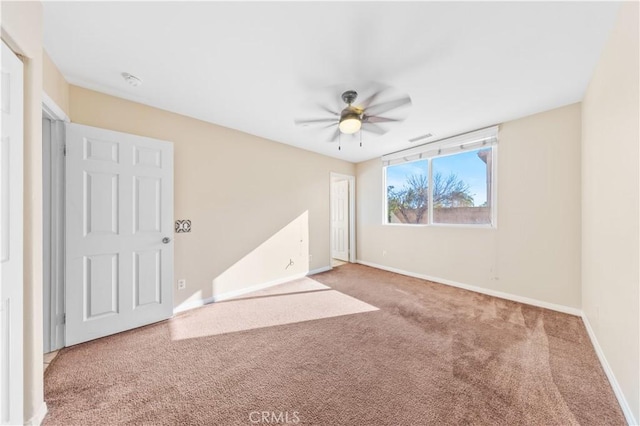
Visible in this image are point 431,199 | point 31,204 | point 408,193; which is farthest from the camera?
point 408,193

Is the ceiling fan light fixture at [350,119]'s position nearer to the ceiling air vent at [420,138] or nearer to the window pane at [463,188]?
the ceiling air vent at [420,138]

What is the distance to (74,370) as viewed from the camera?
175cm

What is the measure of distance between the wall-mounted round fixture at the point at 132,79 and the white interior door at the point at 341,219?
13.5 ft

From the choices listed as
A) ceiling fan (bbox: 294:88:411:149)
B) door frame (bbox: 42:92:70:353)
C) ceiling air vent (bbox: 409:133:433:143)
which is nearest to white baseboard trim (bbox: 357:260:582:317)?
ceiling air vent (bbox: 409:133:433:143)

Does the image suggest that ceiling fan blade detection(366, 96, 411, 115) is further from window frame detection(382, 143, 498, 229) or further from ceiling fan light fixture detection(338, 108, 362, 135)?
window frame detection(382, 143, 498, 229)

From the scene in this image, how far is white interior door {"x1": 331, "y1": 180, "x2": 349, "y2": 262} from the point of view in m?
5.62

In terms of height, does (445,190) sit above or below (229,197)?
above

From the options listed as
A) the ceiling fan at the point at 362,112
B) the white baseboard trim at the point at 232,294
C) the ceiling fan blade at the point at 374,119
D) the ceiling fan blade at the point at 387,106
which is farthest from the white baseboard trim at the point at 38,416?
the ceiling fan blade at the point at 387,106

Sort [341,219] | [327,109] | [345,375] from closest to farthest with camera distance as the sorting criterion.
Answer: [345,375] → [327,109] → [341,219]

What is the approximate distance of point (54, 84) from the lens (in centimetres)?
188

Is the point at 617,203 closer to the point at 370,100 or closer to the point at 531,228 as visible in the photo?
the point at 531,228

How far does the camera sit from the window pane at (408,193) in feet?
13.9

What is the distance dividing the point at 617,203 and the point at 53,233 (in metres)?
4.49

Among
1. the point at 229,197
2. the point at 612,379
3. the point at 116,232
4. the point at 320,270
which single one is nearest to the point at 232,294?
the point at 229,197
